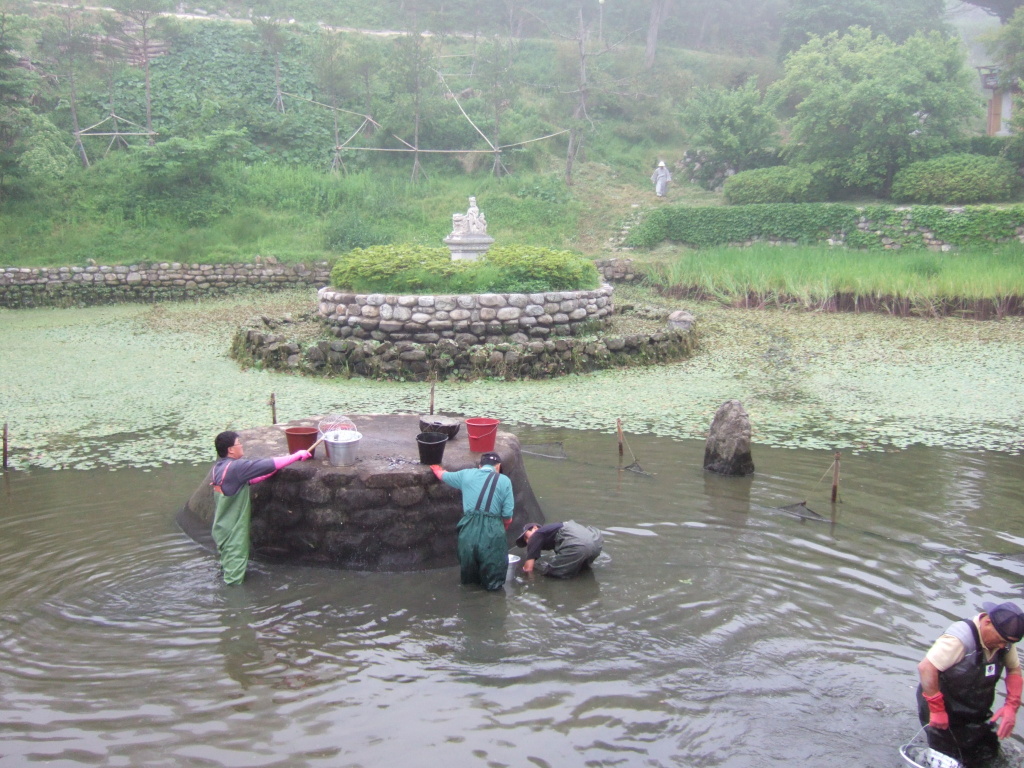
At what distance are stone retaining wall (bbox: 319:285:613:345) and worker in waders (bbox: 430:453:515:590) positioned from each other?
5797 millimetres

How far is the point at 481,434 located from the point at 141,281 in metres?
13.3

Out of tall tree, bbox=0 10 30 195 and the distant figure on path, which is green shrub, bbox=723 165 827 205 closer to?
the distant figure on path

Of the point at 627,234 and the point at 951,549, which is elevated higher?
the point at 627,234

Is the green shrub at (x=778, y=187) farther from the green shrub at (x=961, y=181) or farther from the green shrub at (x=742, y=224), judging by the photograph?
the green shrub at (x=961, y=181)

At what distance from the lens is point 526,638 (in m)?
4.44

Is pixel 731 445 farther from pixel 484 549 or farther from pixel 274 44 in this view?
pixel 274 44

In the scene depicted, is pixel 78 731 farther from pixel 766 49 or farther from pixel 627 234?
pixel 766 49

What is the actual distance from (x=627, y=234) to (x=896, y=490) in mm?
15130

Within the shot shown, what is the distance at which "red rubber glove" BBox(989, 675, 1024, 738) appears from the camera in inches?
130

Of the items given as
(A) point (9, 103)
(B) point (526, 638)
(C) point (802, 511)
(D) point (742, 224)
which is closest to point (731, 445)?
(C) point (802, 511)

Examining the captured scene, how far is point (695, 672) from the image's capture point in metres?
4.09

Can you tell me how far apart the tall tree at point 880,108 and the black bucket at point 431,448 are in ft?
59.2

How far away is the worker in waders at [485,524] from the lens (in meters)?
4.87

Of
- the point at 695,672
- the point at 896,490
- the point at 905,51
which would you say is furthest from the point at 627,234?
the point at 695,672
